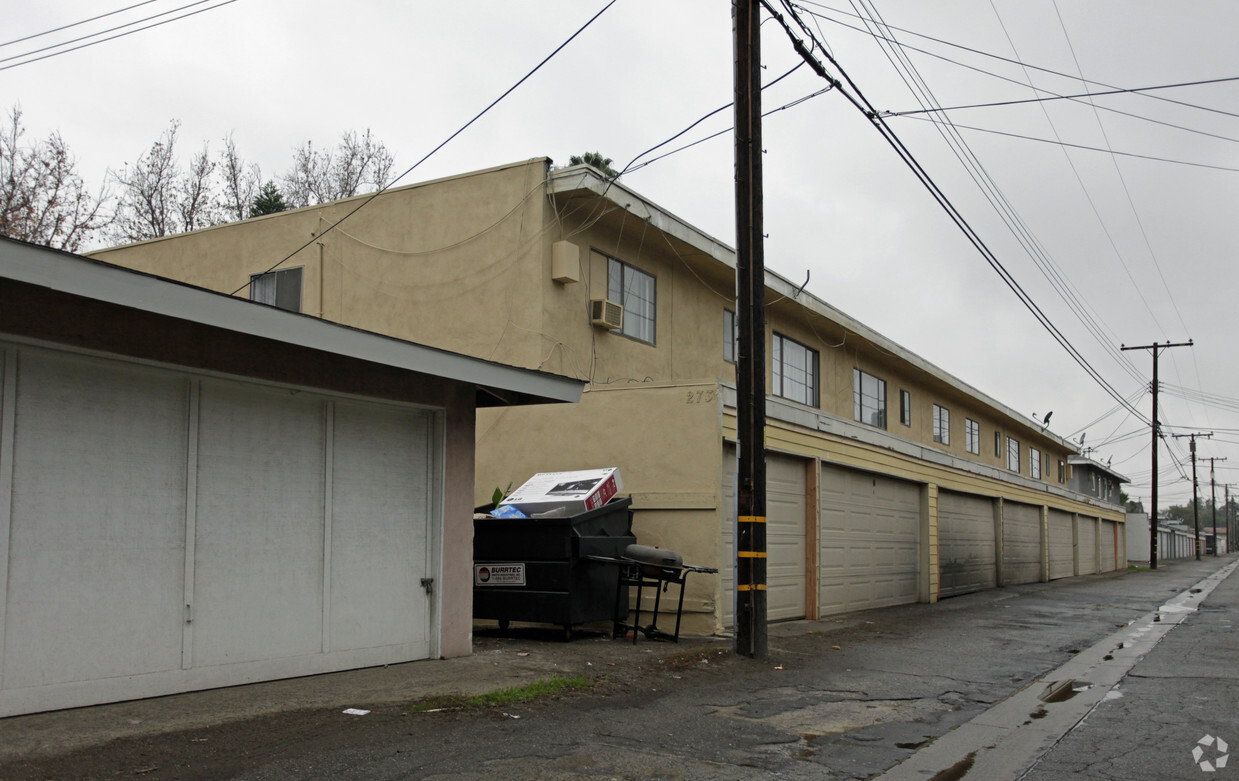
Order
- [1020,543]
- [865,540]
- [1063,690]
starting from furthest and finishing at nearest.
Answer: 1. [1020,543]
2. [865,540]
3. [1063,690]

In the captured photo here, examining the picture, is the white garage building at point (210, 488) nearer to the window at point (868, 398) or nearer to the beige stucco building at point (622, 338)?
the beige stucco building at point (622, 338)

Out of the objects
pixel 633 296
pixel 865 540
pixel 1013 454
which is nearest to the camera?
pixel 633 296

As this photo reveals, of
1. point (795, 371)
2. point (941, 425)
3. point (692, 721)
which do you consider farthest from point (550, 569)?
point (941, 425)

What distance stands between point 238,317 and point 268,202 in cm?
2700

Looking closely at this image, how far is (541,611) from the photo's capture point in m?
10.6

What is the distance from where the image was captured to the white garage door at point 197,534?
20.5 feet

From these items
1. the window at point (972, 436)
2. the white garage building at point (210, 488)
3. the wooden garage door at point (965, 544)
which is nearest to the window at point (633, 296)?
the white garage building at point (210, 488)

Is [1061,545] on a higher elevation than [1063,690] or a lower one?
lower

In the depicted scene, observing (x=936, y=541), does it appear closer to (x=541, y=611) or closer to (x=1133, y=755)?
(x=541, y=611)

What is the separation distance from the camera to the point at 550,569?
1055cm

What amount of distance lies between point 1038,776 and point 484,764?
3245mm

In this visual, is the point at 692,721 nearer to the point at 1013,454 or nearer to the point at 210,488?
the point at 210,488

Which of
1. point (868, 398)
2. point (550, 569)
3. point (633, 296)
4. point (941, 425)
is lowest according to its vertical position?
point (550, 569)

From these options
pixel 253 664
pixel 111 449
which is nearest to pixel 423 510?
pixel 253 664
